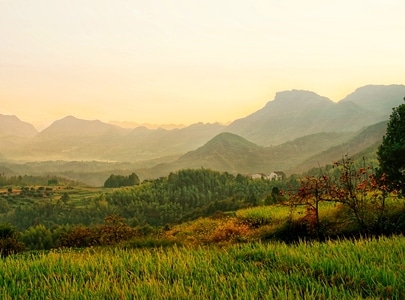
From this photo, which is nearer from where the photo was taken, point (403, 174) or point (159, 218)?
point (403, 174)

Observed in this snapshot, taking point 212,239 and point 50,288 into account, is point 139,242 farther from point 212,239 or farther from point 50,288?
point 50,288

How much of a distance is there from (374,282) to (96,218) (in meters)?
193

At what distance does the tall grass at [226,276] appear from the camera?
17.6 ft

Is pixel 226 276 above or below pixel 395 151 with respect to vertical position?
below

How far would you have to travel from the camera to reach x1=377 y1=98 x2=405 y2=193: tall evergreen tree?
25281 millimetres

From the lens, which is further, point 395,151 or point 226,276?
point 395,151

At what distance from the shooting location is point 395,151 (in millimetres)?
25562

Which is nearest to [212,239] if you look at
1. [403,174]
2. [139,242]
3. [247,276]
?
[139,242]

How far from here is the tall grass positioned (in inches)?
212

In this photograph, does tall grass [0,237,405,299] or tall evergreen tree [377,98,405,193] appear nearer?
tall grass [0,237,405,299]

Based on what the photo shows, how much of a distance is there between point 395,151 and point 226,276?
902 inches

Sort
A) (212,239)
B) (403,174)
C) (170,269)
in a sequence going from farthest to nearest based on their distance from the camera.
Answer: (403,174) → (212,239) → (170,269)

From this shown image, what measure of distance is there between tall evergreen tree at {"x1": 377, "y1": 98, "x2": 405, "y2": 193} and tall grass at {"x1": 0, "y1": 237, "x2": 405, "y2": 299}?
59.6ft

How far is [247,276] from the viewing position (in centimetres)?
616
